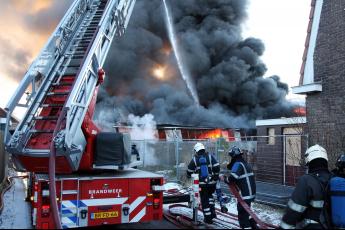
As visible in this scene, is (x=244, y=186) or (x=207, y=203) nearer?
(x=244, y=186)

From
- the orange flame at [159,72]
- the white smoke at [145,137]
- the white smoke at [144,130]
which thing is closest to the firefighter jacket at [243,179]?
the white smoke at [145,137]

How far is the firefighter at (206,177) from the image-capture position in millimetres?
7007

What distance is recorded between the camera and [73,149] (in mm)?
5250

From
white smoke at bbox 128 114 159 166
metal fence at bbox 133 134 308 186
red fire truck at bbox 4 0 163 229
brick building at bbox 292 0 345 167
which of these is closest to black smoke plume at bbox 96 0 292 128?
white smoke at bbox 128 114 159 166

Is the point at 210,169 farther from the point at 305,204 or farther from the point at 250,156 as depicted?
the point at 250,156

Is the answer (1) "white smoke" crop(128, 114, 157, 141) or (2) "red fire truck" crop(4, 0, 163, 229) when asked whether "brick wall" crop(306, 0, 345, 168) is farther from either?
(1) "white smoke" crop(128, 114, 157, 141)

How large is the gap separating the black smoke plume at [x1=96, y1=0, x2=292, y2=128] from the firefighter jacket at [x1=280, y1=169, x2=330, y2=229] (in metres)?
30.6

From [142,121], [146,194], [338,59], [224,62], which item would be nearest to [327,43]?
[338,59]

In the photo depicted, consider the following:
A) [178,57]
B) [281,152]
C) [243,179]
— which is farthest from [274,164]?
[178,57]

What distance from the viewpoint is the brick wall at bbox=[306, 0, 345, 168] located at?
8336 millimetres

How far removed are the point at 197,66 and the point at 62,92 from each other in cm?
3334

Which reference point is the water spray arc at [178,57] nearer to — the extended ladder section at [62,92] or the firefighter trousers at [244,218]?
the extended ladder section at [62,92]

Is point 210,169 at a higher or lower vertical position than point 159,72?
lower

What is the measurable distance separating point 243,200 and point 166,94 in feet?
100
